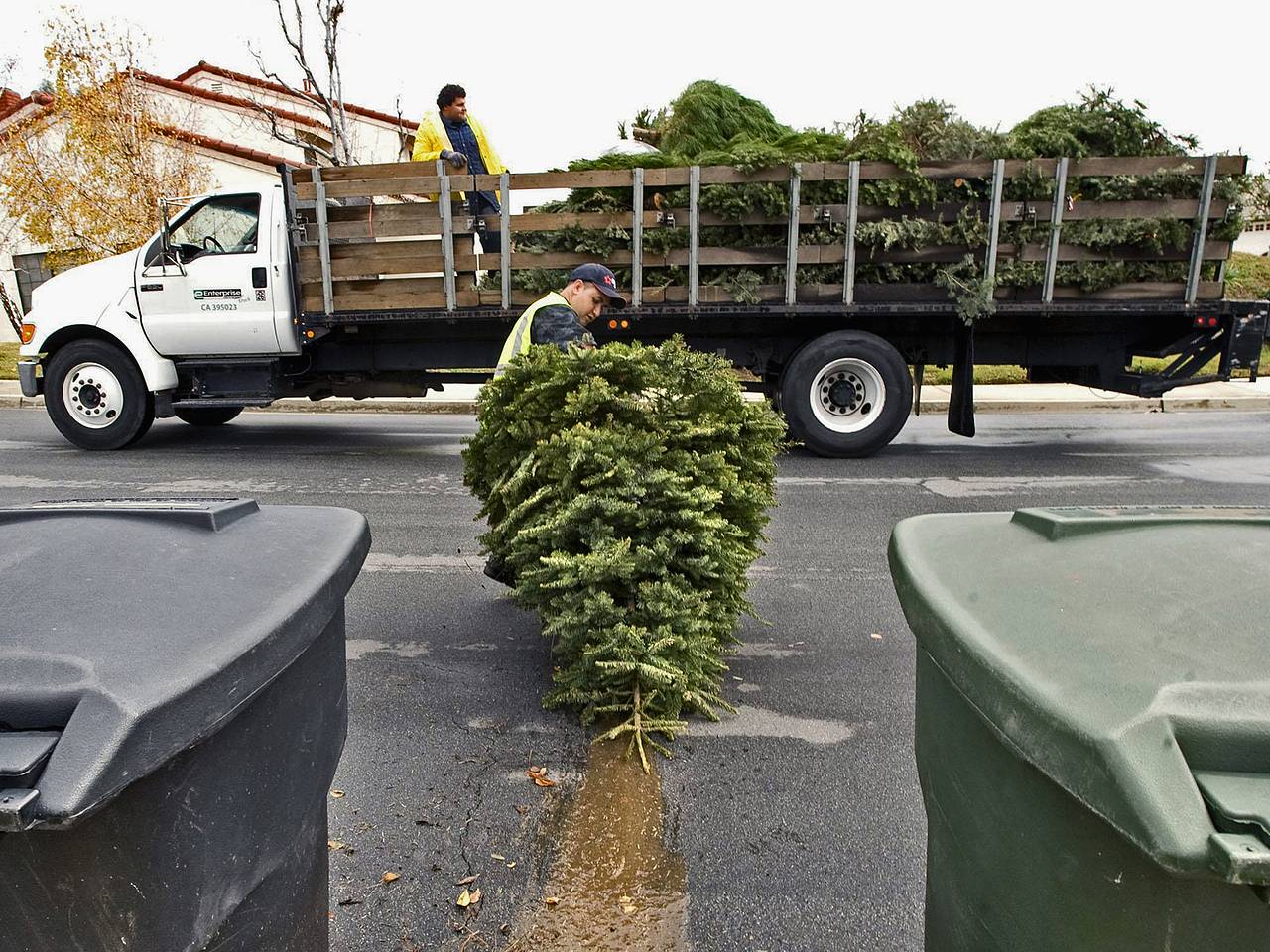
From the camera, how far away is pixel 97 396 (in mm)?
8523

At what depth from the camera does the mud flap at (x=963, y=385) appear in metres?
7.93

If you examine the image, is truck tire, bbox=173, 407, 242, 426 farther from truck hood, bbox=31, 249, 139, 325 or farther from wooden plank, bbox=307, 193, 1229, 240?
wooden plank, bbox=307, 193, 1229, 240

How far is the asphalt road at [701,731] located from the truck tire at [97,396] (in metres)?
1.16

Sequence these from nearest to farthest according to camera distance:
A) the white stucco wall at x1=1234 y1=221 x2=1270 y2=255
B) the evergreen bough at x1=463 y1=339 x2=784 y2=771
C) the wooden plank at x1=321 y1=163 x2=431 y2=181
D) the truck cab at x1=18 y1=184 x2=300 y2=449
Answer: the evergreen bough at x1=463 y1=339 x2=784 y2=771 < the wooden plank at x1=321 y1=163 x2=431 y2=181 < the truck cab at x1=18 y1=184 x2=300 y2=449 < the white stucco wall at x1=1234 y1=221 x2=1270 y2=255

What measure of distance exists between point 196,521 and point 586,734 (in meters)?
1.83

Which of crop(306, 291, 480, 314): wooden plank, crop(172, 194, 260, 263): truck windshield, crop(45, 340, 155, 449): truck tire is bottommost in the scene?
crop(45, 340, 155, 449): truck tire

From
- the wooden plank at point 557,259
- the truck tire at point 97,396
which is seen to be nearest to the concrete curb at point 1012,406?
the truck tire at point 97,396

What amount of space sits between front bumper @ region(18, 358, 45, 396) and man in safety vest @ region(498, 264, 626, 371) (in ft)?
20.1

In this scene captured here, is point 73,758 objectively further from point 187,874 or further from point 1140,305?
point 1140,305

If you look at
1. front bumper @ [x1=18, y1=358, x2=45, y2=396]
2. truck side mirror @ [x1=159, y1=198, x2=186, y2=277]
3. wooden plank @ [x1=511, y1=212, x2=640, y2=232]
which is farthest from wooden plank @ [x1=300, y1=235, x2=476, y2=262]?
front bumper @ [x1=18, y1=358, x2=45, y2=396]

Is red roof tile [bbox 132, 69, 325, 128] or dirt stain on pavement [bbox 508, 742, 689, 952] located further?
red roof tile [bbox 132, 69, 325, 128]

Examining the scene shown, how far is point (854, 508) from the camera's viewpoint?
20.9 feet

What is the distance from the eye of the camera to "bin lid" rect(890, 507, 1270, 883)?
948 mm

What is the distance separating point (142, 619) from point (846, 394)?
7138 mm
